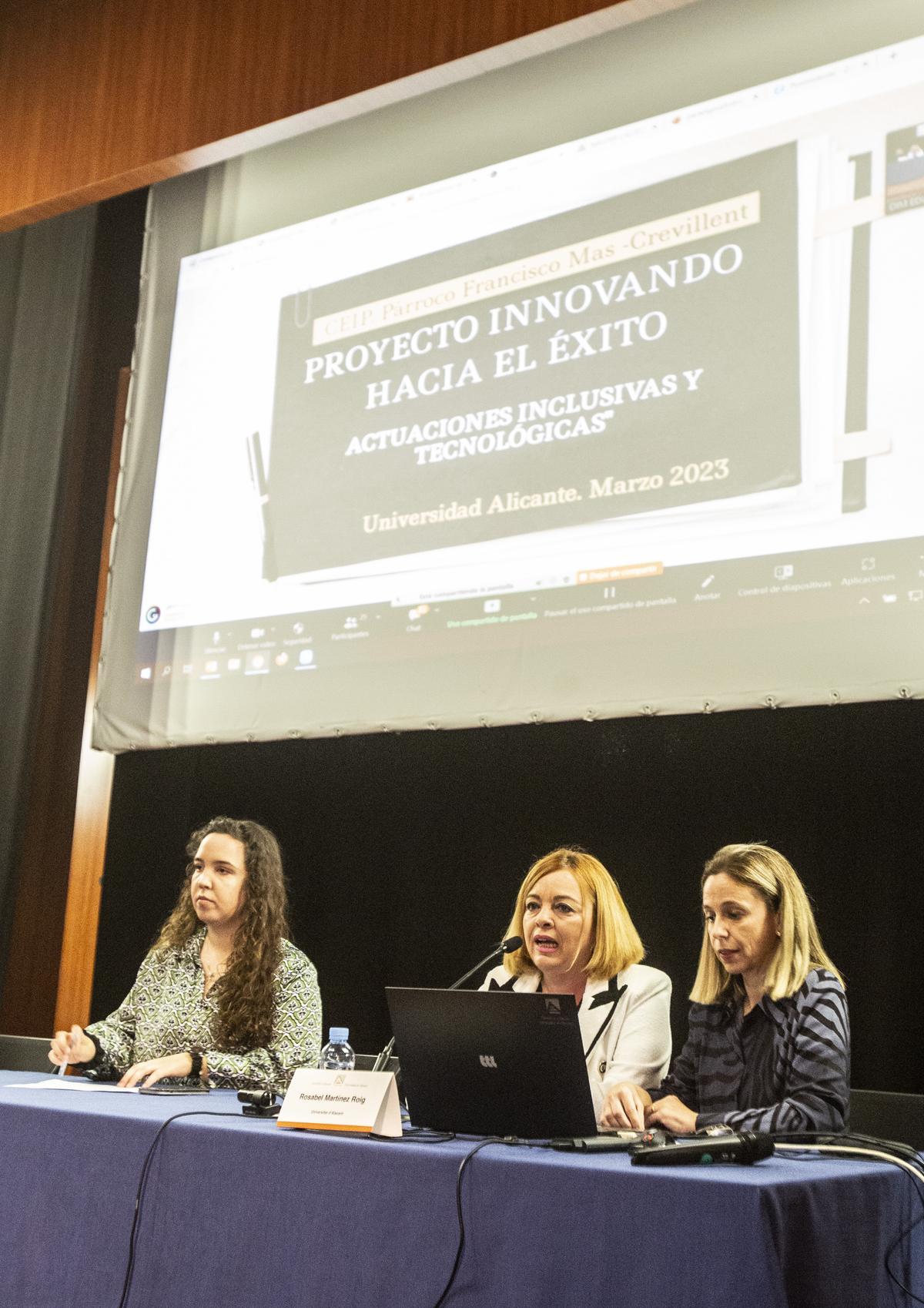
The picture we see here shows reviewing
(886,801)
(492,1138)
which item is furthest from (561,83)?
(492,1138)

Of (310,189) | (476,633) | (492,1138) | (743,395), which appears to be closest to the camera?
(492,1138)

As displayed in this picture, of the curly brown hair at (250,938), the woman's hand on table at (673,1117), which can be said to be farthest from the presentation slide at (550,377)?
the woman's hand on table at (673,1117)

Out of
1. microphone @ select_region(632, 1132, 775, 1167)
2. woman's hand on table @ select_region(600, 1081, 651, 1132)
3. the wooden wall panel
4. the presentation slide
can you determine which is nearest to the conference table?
microphone @ select_region(632, 1132, 775, 1167)

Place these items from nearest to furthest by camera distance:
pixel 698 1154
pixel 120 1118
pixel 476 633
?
1. pixel 698 1154
2. pixel 120 1118
3. pixel 476 633

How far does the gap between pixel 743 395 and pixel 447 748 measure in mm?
1053

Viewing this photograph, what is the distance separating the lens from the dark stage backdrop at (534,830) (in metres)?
2.41

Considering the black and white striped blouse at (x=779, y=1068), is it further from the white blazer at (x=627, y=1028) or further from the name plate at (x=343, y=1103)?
the name plate at (x=343, y=1103)

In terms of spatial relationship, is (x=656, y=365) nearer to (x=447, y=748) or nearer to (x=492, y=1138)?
(x=447, y=748)

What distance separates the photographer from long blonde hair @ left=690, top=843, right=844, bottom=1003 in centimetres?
203

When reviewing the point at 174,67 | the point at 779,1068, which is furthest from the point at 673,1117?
the point at 174,67

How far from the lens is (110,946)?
343cm

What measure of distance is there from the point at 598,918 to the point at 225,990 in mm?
765

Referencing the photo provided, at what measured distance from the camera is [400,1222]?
145 cm

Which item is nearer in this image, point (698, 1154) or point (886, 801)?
point (698, 1154)
